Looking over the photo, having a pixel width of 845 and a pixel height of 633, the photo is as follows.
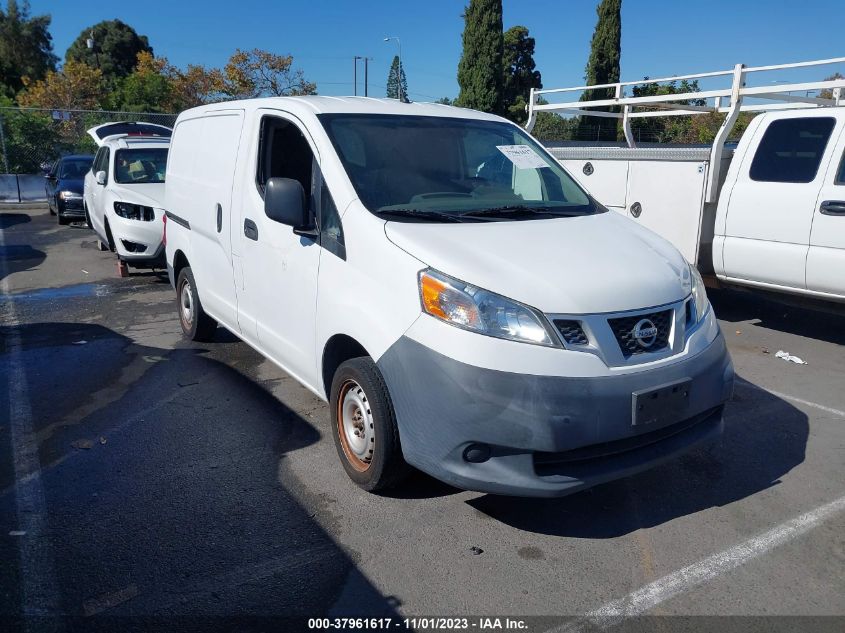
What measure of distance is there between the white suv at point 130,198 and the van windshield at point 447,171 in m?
6.17

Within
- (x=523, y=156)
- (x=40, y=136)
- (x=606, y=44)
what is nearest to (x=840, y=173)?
→ (x=523, y=156)

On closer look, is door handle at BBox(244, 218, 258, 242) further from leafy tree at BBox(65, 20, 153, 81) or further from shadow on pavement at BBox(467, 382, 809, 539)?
leafy tree at BBox(65, 20, 153, 81)

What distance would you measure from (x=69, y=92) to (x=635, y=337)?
130 ft

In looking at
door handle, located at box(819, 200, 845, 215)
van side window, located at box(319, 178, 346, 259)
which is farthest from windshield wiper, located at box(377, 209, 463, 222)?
door handle, located at box(819, 200, 845, 215)

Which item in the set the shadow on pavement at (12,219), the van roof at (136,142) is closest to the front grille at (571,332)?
the van roof at (136,142)

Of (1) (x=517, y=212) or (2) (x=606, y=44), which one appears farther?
(2) (x=606, y=44)

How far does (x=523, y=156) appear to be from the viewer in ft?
15.2

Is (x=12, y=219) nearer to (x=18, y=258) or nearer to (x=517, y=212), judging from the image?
(x=18, y=258)

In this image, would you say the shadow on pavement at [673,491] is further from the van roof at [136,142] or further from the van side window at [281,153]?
the van roof at [136,142]

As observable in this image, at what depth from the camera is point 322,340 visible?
3.89 metres

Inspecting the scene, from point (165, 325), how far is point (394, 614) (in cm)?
542

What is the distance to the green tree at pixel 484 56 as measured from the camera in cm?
3572

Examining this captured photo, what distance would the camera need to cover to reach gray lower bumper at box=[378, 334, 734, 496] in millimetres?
2984

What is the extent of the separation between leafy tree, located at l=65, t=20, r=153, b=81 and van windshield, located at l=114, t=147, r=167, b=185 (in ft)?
189
